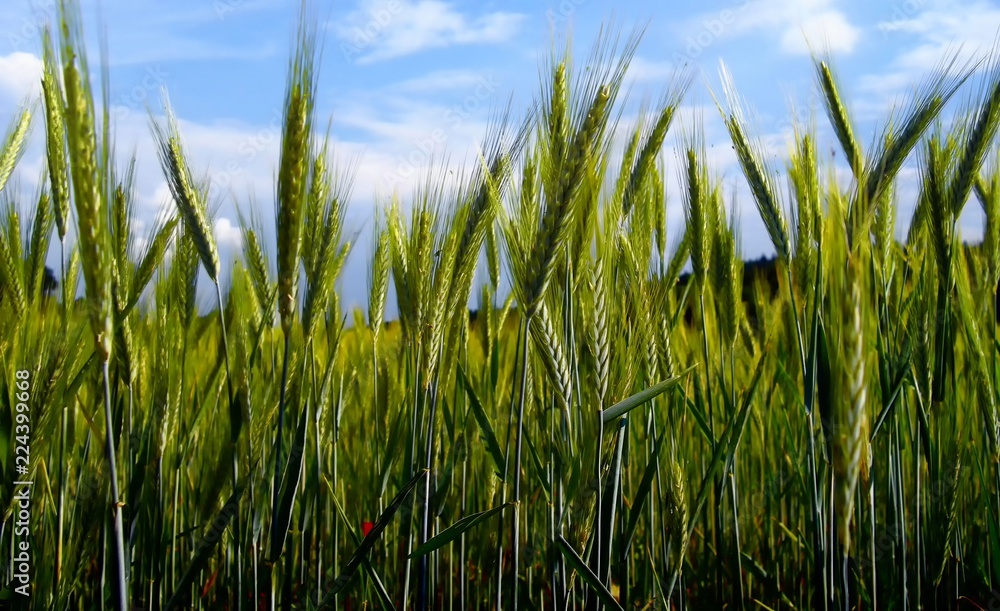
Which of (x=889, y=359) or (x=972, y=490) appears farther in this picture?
(x=972, y=490)

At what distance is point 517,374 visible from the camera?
2.11m

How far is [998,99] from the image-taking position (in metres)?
2.14

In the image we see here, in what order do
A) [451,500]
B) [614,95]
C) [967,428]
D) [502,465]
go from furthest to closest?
[451,500]
[967,428]
[502,465]
[614,95]

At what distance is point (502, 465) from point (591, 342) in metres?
0.45

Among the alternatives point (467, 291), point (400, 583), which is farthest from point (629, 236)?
point (400, 583)

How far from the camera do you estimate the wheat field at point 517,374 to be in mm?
1427

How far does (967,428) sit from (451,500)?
1.49m

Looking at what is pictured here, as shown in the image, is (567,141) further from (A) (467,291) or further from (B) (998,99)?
(B) (998,99)

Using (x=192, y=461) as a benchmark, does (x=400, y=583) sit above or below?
below

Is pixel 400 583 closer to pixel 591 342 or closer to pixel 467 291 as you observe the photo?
pixel 467 291

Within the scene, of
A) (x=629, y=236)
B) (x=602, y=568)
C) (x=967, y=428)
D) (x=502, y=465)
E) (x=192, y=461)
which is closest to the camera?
(x=602, y=568)

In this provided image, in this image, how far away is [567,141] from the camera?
4.97 feet

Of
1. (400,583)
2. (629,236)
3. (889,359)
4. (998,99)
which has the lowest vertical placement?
(400,583)

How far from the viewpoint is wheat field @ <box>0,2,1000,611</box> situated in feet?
4.68
